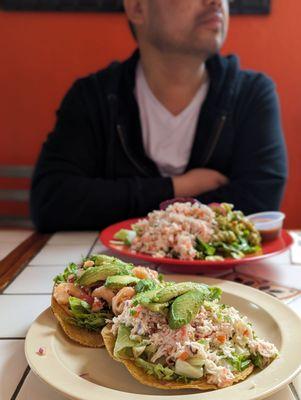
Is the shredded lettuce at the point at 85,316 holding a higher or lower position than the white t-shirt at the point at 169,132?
higher

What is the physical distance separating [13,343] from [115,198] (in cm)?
82

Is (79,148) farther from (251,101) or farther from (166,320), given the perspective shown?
(166,320)

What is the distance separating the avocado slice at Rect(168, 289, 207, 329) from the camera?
52cm

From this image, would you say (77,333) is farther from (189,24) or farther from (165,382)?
(189,24)

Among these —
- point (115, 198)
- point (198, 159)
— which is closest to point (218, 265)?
point (115, 198)

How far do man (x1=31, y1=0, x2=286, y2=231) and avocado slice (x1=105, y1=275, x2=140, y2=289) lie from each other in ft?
2.69

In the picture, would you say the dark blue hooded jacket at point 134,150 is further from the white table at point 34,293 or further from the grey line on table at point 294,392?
the grey line on table at point 294,392

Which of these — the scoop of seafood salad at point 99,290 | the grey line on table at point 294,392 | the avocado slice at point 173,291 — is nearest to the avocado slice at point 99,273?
the scoop of seafood salad at point 99,290

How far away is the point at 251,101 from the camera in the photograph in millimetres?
1730

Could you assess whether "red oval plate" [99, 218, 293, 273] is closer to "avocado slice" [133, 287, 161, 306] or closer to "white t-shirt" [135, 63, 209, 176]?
"avocado slice" [133, 287, 161, 306]

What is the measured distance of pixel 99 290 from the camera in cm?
64

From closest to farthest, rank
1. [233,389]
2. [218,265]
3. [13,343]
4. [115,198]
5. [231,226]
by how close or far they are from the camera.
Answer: [233,389]
[13,343]
[218,265]
[231,226]
[115,198]

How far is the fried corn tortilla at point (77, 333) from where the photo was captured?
2.03ft

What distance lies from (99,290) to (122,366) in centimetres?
11
